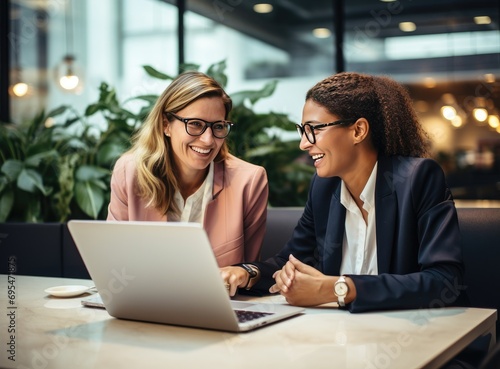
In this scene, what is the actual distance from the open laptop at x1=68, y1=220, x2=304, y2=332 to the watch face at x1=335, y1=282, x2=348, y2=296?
13cm

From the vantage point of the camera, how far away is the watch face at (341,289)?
1.76 metres

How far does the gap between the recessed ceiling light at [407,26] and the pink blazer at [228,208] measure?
2.93m

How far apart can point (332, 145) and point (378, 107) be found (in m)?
0.22

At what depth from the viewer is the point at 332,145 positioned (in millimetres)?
2148

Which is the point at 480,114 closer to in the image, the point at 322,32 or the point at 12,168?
the point at 322,32

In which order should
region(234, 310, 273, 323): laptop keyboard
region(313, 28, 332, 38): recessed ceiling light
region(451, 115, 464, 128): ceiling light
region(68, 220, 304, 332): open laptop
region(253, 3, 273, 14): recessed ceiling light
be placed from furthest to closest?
region(253, 3, 273, 14): recessed ceiling light, region(313, 28, 332, 38): recessed ceiling light, region(451, 115, 464, 128): ceiling light, region(234, 310, 273, 323): laptop keyboard, region(68, 220, 304, 332): open laptop

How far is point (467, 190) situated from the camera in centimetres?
512

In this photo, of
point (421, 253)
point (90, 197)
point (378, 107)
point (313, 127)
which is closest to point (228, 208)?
point (313, 127)

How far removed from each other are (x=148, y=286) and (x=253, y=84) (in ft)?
13.1

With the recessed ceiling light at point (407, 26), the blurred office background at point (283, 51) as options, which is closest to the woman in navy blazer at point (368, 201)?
the blurred office background at point (283, 51)

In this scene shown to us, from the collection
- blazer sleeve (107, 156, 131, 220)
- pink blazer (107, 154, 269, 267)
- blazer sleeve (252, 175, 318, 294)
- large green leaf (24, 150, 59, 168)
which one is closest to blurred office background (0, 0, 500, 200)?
large green leaf (24, 150, 59, 168)

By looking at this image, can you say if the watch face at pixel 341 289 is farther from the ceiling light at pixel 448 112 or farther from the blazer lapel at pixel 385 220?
the ceiling light at pixel 448 112

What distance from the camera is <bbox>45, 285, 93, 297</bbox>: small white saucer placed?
2.04 meters

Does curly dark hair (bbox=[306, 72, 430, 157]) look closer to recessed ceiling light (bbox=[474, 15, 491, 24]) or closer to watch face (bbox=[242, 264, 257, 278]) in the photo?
watch face (bbox=[242, 264, 257, 278])
